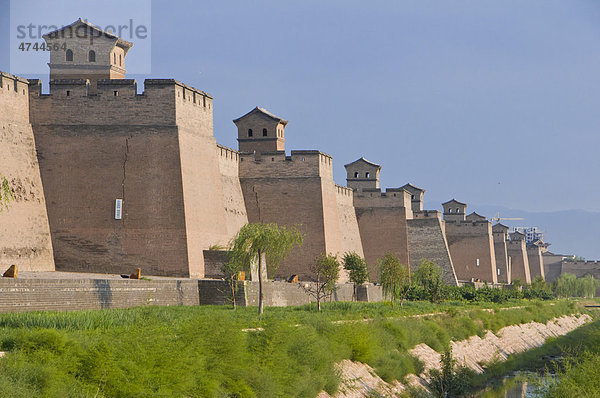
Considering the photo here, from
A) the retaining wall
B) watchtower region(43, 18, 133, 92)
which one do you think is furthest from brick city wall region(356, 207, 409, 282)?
watchtower region(43, 18, 133, 92)

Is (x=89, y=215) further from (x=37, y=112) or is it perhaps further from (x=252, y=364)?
(x=252, y=364)

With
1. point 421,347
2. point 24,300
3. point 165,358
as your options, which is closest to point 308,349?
point 165,358

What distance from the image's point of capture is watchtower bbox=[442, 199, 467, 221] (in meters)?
59.0

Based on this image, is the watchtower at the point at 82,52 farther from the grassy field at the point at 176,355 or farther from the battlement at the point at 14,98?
the grassy field at the point at 176,355

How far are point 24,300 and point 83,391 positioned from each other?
23.0 ft

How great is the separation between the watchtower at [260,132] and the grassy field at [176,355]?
21.1 m

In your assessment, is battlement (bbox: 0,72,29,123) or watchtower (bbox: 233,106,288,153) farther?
watchtower (bbox: 233,106,288,153)

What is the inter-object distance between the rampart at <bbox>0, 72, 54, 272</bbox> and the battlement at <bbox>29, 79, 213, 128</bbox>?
1.80 ft

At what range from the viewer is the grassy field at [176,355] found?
8.63 metres

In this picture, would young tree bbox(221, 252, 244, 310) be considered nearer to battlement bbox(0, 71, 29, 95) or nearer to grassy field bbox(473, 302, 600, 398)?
grassy field bbox(473, 302, 600, 398)

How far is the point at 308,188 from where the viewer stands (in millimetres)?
33875

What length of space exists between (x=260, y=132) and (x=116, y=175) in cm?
1465

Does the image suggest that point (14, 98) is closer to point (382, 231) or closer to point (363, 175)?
point (382, 231)

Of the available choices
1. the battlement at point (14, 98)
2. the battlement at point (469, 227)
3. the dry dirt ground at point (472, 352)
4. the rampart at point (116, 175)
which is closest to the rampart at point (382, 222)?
the dry dirt ground at point (472, 352)
